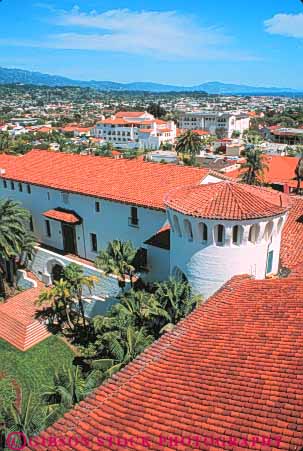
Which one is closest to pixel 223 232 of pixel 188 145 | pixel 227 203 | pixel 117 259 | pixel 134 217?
pixel 227 203

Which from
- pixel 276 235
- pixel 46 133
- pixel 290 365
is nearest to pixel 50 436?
pixel 290 365

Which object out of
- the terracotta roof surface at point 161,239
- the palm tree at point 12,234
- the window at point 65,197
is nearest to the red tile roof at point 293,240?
the terracotta roof surface at point 161,239

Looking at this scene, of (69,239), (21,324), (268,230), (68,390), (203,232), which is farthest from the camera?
(69,239)

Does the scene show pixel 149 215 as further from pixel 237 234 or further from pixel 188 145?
pixel 188 145

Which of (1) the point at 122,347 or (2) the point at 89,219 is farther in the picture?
(2) the point at 89,219

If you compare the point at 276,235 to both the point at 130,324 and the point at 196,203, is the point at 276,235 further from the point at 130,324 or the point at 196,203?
the point at 130,324

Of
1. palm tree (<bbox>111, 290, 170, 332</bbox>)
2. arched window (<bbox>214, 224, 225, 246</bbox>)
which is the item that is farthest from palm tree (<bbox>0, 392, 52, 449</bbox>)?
arched window (<bbox>214, 224, 225, 246</bbox>)

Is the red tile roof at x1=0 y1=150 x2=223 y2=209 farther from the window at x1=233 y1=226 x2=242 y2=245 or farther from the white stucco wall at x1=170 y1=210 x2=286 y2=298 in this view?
the window at x1=233 y1=226 x2=242 y2=245
